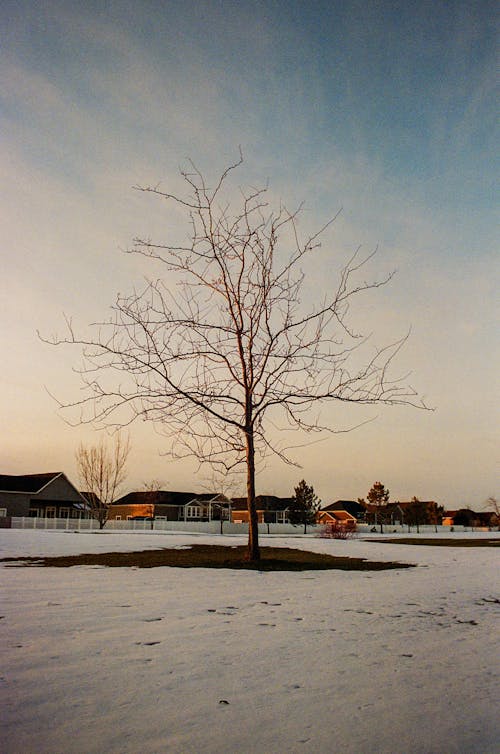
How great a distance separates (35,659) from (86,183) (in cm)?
984

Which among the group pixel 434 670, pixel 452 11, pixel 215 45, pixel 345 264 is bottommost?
pixel 434 670

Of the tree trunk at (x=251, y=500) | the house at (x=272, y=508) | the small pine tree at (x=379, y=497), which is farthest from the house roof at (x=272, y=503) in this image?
the tree trunk at (x=251, y=500)

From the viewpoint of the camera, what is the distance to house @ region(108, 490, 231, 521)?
247 feet

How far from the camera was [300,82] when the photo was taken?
29.6 ft

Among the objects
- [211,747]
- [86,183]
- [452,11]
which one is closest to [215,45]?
[452,11]

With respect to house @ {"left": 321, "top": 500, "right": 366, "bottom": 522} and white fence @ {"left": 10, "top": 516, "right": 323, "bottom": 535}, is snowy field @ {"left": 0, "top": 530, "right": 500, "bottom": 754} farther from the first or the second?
house @ {"left": 321, "top": 500, "right": 366, "bottom": 522}

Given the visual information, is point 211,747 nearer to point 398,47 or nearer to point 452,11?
point 452,11

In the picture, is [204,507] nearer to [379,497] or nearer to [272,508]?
[272,508]

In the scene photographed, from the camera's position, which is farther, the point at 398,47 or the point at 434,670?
the point at 398,47

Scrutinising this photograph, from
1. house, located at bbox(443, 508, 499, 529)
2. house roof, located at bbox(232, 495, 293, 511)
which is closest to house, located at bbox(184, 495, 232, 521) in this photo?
house roof, located at bbox(232, 495, 293, 511)

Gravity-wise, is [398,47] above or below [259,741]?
above

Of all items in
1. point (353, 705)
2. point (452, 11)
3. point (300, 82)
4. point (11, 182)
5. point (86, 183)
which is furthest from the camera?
point (86, 183)

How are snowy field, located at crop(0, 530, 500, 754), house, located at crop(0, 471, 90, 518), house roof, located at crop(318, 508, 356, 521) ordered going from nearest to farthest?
snowy field, located at crop(0, 530, 500, 754), house, located at crop(0, 471, 90, 518), house roof, located at crop(318, 508, 356, 521)

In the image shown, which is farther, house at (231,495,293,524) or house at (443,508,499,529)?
house at (443,508,499,529)
